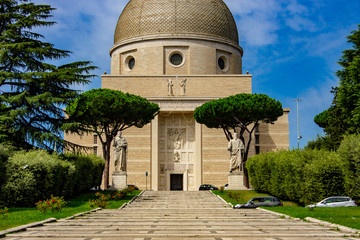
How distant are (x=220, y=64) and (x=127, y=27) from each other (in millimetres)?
10270

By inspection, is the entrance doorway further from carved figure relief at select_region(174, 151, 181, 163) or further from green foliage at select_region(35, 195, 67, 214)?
green foliage at select_region(35, 195, 67, 214)

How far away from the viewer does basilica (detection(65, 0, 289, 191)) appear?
38.9 m

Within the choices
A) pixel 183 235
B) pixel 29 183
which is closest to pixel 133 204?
pixel 29 183

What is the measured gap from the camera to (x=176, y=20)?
43.2m

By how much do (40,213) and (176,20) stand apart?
3112 cm

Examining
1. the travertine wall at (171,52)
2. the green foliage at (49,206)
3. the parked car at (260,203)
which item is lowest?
the parked car at (260,203)

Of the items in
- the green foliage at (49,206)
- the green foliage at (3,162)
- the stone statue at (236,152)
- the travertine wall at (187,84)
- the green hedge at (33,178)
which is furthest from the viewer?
the travertine wall at (187,84)

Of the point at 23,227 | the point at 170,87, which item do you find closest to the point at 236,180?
the point at 170,87

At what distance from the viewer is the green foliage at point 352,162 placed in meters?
17.0

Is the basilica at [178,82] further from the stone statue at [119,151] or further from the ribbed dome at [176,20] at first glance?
the stone statue at [119,151]

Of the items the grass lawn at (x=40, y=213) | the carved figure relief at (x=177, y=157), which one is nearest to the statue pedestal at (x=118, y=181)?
the grass lawn at (x=40, y=213)

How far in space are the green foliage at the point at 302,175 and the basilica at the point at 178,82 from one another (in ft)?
41.1

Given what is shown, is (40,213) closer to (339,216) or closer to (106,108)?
(339,216)

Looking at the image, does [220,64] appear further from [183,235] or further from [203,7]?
[183,235]
